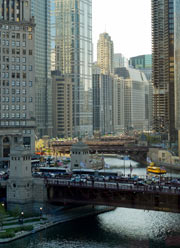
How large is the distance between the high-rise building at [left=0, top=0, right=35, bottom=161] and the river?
64.1 metres

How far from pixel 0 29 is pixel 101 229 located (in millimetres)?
85804

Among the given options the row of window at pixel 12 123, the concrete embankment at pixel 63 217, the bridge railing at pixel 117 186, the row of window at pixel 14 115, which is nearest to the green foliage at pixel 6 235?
the concrete embankment at pixel 63 217

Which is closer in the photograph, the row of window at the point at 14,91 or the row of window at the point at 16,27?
the row of window at the point at 16,27

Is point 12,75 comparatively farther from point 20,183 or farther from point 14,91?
point 20,183

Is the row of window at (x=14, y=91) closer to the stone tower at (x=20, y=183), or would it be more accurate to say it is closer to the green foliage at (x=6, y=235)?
the stone tower at (x=20, y=183)

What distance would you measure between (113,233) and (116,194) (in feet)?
23.1

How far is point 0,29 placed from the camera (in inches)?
5901

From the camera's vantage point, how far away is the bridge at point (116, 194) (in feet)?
261

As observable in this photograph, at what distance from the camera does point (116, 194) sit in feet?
282

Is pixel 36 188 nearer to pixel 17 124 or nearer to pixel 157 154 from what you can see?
pixel 17 124

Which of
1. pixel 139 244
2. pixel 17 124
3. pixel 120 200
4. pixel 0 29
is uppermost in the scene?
pixel 0 29

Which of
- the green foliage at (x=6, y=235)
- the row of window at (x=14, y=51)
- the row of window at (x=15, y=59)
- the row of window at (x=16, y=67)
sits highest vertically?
the row of window at (x=14, y=51)

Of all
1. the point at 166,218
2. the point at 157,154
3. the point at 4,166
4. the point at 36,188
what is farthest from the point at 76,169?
the point at 157,154

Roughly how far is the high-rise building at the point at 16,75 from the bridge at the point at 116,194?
5893 centimetres
